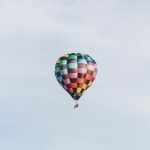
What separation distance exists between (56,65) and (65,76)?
3054mm

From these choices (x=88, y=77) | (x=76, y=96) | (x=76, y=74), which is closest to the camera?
(x=76, y=96)

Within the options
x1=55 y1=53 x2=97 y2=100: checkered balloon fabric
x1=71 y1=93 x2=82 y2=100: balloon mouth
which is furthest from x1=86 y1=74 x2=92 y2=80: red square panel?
x1=71 y1=93 x2=82 y2=100: balloon mouth

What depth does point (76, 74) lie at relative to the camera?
64938mm

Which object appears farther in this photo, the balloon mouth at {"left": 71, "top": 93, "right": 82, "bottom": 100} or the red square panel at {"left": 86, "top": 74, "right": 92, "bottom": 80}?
the red square panel at {"left": 86, "top": 74, "right": 92, "bottom": 80}

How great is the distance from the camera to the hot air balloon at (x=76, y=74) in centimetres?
6481

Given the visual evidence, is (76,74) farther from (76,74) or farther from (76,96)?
(76,96)

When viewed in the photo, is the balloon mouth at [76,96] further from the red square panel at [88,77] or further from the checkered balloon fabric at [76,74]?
the red square panel at [88,77]

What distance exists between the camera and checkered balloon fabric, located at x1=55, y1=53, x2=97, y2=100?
213 feet

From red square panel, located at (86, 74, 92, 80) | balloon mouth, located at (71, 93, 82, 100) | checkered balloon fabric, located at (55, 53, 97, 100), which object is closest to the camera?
balloon mouth, located at (71, 93, 82, 100)

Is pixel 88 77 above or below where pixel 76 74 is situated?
below

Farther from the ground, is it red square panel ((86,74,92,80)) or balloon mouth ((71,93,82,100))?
red square panel ((86,74,92,80))

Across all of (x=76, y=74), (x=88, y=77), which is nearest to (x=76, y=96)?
(x=76, y=74)

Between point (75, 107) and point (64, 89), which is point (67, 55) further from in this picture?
point (75, 107)

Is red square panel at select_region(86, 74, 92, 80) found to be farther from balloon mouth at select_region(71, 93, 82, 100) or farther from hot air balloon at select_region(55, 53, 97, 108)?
balloon mouth at select_region(71, 93, 82, 100)
